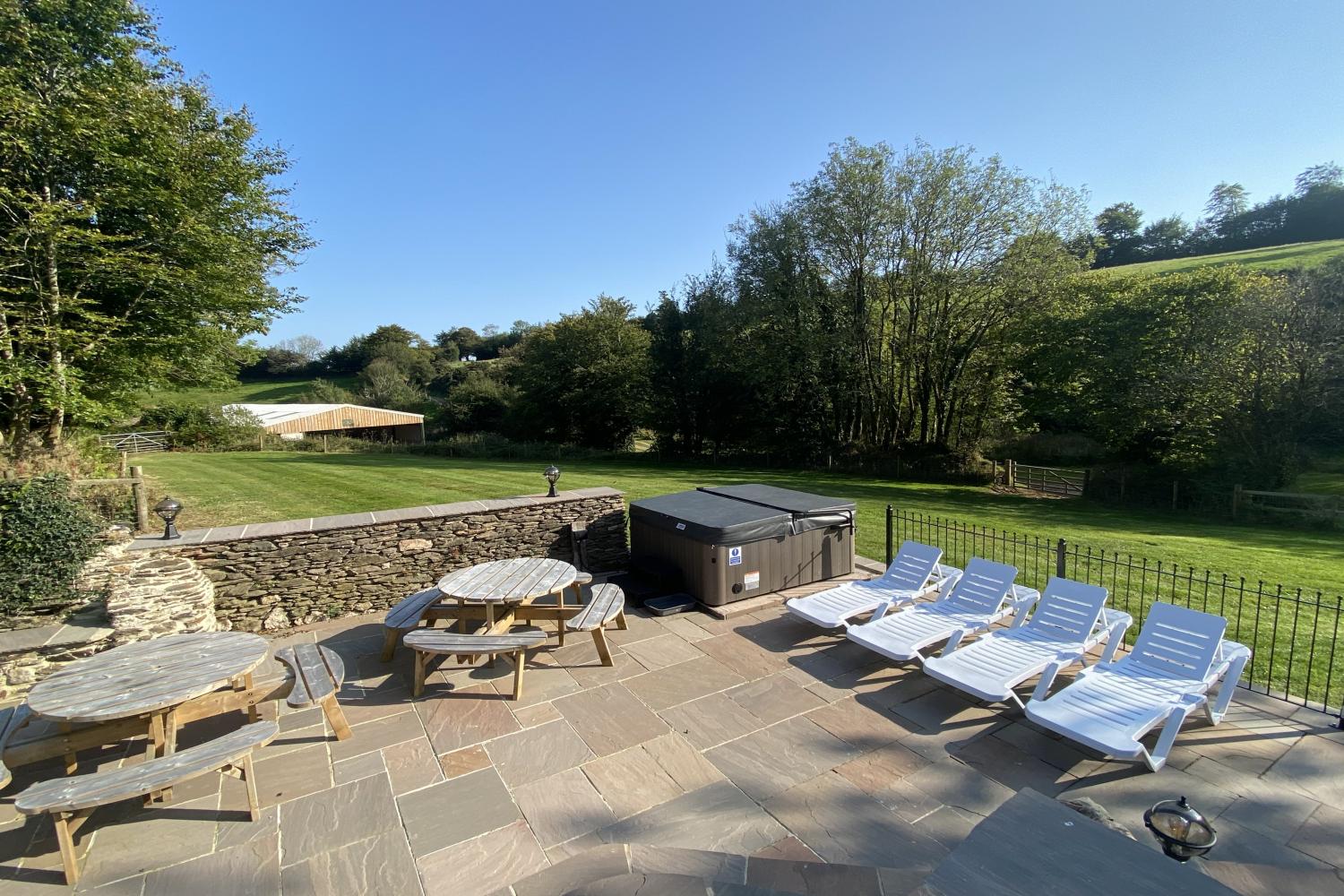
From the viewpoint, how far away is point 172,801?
307 centimetres

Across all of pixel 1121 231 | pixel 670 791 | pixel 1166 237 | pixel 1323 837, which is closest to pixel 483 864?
pixel 670 791

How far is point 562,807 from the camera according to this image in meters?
2.94

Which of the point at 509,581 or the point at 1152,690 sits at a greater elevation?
the point at 509,581

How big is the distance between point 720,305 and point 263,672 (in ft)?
64.2

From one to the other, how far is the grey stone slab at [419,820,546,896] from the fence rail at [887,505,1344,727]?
14.1ft

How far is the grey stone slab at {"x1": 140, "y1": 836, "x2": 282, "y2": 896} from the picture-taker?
8.02 feet

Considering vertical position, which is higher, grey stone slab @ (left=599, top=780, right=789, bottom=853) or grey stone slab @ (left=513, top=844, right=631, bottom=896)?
grey stone slab @ (left=513, top=844, right=631, bottom=896)

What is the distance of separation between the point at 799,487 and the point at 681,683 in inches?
441

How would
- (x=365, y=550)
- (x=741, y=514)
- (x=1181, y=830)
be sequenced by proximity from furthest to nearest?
(x=741, y=514) < (x=365, y=550) < (x=1181, y=830)

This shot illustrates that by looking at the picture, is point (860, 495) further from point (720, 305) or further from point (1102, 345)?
point (720, 305)

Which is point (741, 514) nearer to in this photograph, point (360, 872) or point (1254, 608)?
point (360, 872)

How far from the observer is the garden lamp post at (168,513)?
4727 mm

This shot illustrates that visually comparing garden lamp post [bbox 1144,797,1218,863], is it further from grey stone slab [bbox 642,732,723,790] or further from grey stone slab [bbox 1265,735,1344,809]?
grey stone slab [bbox 642,732,723,790]

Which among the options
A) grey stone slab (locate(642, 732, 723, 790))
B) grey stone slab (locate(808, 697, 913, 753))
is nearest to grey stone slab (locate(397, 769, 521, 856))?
grey stone slab (locate(642, 732, 723, 790))
